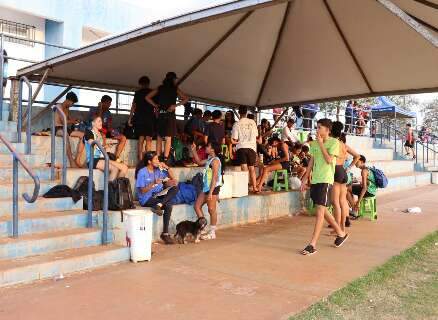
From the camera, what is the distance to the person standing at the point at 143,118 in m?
8.77

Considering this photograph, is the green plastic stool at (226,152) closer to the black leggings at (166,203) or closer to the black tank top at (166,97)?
the black tank top at (166,97)

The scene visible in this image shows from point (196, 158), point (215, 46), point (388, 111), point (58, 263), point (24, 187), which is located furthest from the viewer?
point (388, 111)

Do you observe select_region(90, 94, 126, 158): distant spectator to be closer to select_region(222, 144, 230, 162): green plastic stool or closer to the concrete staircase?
the concrete staircase

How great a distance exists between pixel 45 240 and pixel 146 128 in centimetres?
365

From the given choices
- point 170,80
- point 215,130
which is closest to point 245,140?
point 215,130

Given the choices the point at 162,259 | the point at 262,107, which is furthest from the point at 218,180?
the point at 262,107

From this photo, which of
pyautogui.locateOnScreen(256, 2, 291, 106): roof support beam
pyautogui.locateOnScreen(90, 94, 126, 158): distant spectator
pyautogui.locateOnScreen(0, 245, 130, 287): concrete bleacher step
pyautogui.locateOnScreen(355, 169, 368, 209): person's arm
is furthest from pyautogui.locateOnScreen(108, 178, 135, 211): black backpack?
pyautogui.locateOnScreen(355, 169, 368, 209): person's arm

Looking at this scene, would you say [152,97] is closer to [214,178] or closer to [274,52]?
[214,178]

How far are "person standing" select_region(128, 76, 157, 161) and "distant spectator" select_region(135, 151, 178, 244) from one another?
5.67 feet

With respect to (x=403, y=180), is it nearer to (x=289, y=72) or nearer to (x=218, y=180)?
(x=289, y=72)

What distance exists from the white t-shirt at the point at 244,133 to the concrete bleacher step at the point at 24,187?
380cm

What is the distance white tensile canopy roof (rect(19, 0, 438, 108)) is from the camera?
766cm

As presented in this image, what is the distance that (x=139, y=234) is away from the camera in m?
5.93

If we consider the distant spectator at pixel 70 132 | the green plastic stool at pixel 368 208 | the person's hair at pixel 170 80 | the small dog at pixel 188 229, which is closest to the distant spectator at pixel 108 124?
the distant spectator at pixel 70 132
